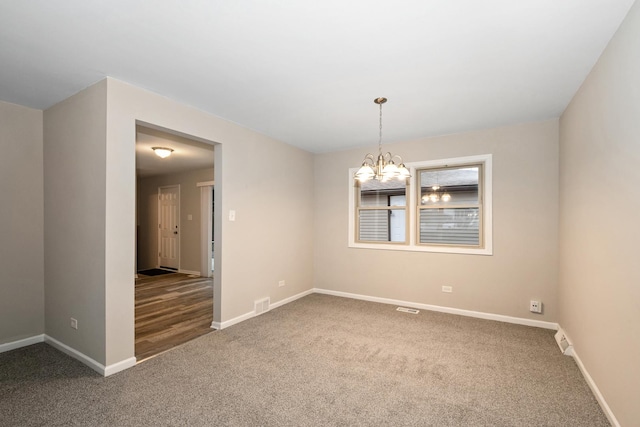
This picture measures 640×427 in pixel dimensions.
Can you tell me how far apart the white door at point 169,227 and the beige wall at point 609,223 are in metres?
7.59

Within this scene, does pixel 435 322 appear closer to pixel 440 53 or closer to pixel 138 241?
pixel 440 53

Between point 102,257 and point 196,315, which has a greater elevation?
point 102,257

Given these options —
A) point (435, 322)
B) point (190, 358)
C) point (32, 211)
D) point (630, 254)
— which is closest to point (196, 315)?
point (190, 358)

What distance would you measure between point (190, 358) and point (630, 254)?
3.44m

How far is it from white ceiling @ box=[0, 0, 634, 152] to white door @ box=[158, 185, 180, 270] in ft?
14.9

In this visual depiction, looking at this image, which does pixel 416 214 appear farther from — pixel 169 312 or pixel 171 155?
pixel 171 155

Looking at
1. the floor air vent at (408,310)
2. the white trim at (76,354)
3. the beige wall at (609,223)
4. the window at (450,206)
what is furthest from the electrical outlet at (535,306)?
the white trim at (76,354)

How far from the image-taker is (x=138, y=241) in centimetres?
830

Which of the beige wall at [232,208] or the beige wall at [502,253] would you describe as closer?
the beige wall at [232,208]

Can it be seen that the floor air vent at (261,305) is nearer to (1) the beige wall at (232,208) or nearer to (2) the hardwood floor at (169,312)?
(1) the beige wall at (232,208)

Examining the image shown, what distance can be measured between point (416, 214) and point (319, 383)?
291cm

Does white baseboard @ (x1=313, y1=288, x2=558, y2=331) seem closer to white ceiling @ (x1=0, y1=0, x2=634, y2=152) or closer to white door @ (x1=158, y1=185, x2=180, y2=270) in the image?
white ceiling @ (x1=0, y1=0, x2=634, y2=152)

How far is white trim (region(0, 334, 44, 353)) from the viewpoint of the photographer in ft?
9.73

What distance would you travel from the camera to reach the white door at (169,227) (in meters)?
7.49
